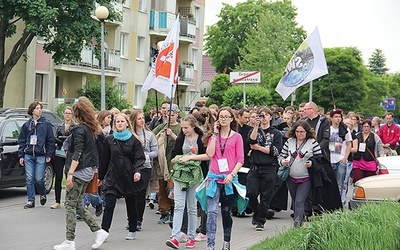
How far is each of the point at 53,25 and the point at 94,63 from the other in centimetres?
1254

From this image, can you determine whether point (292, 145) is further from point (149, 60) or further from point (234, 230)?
point (149, 60)

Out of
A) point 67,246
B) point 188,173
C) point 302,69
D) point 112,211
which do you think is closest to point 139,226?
point 112,211

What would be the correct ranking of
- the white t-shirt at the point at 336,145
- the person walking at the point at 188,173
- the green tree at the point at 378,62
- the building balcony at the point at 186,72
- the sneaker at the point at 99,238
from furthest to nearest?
the green tree at the point at 378,62
the building balcony at the point at 186,72
the white t-shirt at the point at 336,145
the person walking at the point at 188,173
the sneaker at the point at 99,238

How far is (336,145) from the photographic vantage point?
52.9 feet

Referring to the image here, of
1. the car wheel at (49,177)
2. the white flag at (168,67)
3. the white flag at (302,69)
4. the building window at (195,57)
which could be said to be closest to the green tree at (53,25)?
the car wheel at (49,177)

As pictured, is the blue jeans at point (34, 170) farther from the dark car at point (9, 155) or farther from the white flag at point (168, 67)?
the white flag at point (168, 67)

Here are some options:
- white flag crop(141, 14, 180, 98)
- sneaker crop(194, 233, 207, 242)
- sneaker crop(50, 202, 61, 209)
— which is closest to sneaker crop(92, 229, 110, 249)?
sneaker crop(194, 233, 207, 242)

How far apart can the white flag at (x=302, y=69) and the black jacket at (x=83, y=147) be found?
7.84 metres

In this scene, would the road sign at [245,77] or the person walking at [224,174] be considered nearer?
the person walking at [224,174]

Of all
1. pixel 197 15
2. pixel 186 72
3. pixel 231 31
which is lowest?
pixel 186 72

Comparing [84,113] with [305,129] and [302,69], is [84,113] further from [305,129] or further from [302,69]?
[302,69]

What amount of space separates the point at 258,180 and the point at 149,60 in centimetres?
3912

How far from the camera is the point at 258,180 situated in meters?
13.7

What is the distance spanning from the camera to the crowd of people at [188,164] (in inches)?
426
